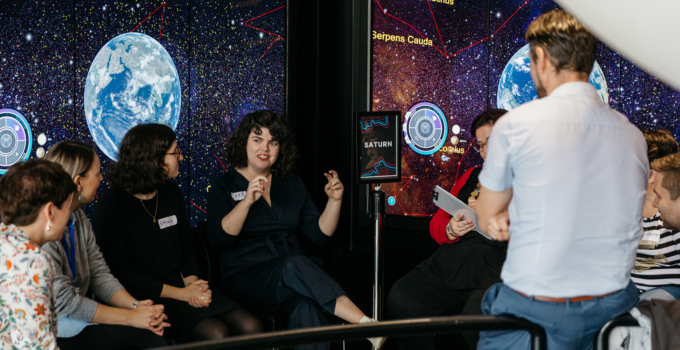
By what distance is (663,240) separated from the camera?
2.52m

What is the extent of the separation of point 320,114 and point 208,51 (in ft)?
3.73

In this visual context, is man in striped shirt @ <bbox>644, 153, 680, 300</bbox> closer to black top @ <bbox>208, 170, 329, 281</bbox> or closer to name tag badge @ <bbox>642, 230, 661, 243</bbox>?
name tag badge @ <bbox>642, 230, 661, 243</bbox>

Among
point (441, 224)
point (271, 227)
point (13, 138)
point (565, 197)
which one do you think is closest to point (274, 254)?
point (271, 227)

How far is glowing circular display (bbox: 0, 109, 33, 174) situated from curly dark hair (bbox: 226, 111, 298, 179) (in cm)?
135

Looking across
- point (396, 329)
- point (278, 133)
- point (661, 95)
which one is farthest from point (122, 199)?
point (661, 95)

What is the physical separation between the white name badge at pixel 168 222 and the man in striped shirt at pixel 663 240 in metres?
2.30

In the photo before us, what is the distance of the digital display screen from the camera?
9.86 ft

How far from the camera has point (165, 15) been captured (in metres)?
4.20

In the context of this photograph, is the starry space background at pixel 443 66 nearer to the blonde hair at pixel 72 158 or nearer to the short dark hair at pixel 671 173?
the short dark hair at pixel 671 173

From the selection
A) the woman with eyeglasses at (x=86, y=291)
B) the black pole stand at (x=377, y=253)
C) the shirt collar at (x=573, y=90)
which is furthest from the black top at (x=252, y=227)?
the shirt collar at (x=573, y=90)

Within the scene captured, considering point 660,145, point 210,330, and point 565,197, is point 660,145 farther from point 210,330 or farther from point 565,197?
point 210,330

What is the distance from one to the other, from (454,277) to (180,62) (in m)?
2.70

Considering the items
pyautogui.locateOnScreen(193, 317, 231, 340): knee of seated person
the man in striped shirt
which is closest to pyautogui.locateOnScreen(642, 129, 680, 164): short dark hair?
the man in striped shirt

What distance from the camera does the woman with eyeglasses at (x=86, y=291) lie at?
88.4 inches
